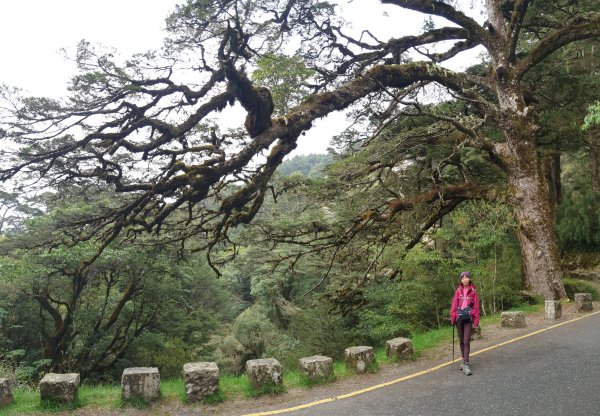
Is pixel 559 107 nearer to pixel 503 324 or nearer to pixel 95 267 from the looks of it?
pixel 503 324

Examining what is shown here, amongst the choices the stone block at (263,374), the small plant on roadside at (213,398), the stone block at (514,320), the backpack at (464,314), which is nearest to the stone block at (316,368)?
the stone block at (263,374)

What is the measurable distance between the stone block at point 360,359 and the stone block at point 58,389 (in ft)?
14.2

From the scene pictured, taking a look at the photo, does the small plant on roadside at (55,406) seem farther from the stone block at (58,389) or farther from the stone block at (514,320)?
the stone block at (514,320)

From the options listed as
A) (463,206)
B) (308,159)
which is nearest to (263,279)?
(463,206)

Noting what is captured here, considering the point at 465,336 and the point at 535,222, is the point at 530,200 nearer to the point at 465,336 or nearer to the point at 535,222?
the point at 535,222

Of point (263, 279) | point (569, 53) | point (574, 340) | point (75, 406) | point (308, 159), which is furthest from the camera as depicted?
point (308, 159)

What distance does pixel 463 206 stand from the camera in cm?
1403

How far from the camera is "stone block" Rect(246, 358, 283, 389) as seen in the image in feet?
20.4

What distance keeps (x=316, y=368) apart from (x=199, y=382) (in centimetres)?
188

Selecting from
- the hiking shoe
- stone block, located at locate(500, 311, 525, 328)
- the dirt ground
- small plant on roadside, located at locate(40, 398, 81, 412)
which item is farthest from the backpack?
small plant on roadside, located at locate(40, 398, 81, 412)

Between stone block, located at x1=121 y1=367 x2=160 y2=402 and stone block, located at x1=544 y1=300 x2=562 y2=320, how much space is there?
30.9 feet

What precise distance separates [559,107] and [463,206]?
187 inches

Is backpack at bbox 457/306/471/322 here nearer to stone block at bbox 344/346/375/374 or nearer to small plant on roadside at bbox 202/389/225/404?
stone block at bbox 344/346/375/374

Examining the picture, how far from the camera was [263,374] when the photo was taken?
624cm
